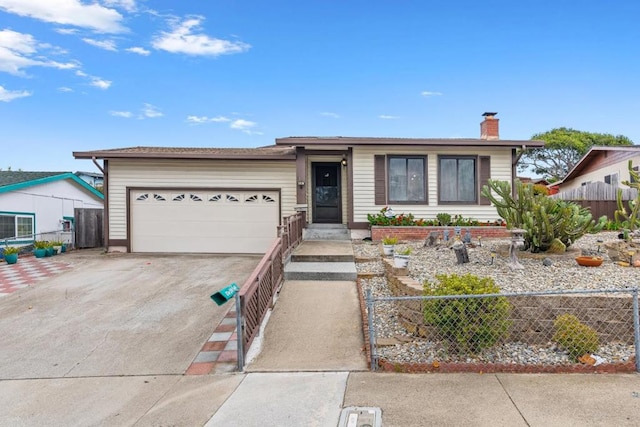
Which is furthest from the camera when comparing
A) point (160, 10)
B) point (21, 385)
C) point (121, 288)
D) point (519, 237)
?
point (160, 10)

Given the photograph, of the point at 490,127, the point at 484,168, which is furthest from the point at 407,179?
the point at 490,127

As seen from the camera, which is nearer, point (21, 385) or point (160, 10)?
point (21, 385)

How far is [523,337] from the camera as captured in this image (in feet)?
13.3

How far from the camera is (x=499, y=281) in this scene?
5.20 meters

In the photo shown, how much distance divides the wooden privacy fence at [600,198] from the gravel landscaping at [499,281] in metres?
7.06

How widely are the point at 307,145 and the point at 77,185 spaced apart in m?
12.5

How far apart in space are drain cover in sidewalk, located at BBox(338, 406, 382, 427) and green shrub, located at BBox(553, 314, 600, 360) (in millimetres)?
2412

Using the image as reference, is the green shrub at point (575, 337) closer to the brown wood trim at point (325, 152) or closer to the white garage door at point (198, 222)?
the brown wood trim at point (325, 152)

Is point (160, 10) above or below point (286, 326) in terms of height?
above

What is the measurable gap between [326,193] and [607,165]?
1592 cm

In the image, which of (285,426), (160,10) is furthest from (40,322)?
(160,10)

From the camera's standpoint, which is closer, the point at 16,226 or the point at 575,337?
the point at 575,337

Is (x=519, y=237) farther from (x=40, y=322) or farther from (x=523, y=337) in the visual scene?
(x=40, y=322)

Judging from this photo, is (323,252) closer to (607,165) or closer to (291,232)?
(291,232)
